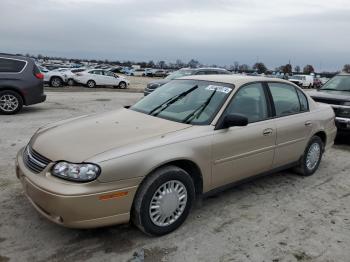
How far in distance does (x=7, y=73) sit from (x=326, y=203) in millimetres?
9447

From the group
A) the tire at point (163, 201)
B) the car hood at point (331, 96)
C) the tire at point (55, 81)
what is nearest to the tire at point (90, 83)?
the tire at point (55, 81)

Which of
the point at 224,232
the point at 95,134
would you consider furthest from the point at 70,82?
the point at 224,232

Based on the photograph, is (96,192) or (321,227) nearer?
(96,192)

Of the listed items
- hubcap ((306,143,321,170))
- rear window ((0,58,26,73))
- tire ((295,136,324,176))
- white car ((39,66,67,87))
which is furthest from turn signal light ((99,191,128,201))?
white car ((39,66,67,87))

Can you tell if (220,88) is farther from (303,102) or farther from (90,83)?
(90,83)

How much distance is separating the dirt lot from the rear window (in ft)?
21.0

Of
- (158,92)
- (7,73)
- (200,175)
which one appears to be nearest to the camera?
(200,175)

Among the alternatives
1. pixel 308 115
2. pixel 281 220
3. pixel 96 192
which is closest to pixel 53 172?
pixel 96 192

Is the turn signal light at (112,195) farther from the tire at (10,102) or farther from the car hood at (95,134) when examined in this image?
the tire at (10,102)

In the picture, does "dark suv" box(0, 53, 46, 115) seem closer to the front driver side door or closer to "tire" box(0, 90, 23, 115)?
"tire" box(0, 90, 23, 115)

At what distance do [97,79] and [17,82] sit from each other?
1608cm

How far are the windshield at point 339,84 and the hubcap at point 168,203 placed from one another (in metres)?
6.90

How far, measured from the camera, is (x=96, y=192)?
3287mm

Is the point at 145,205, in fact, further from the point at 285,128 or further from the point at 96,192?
the point at 285,128
